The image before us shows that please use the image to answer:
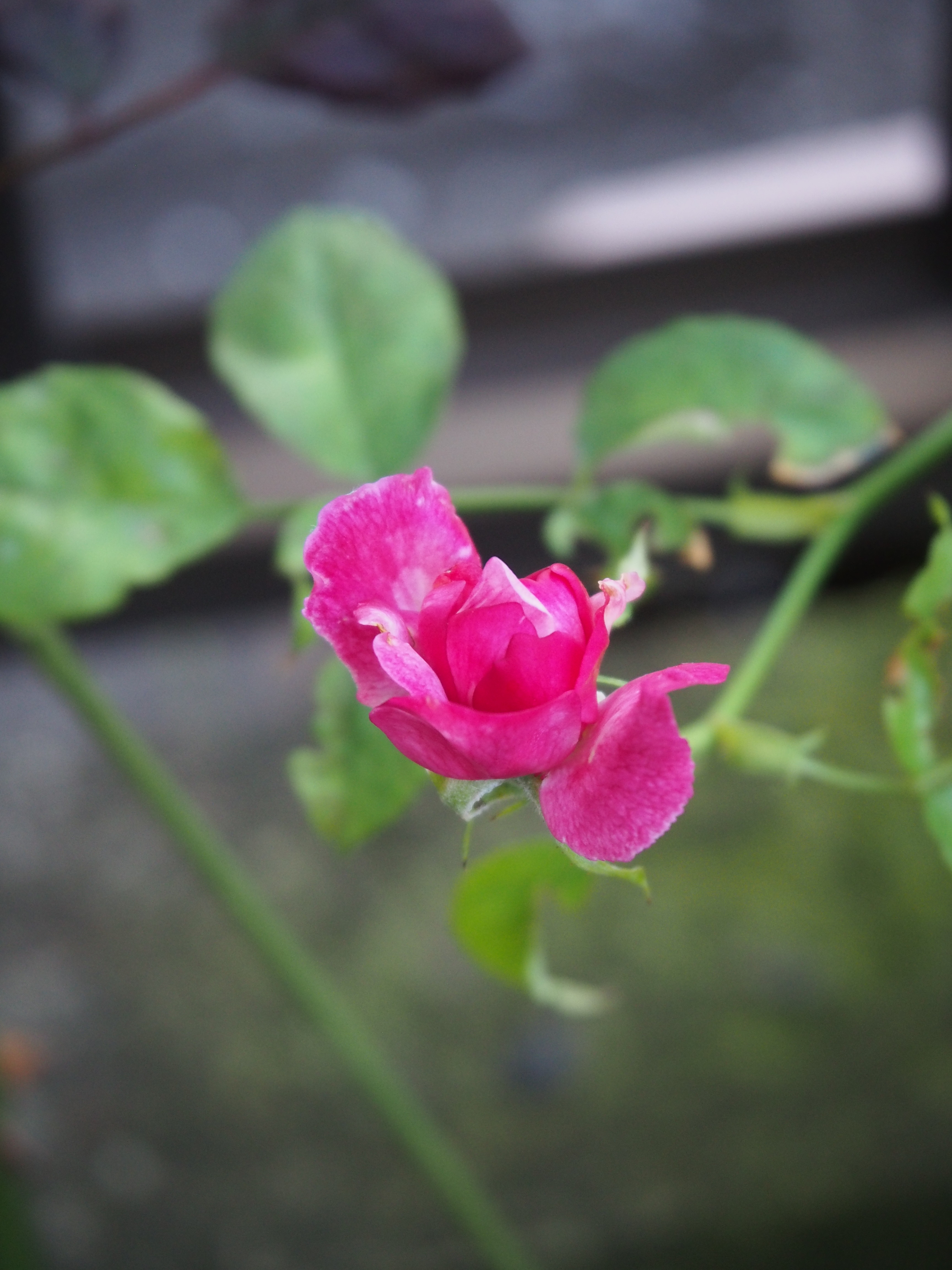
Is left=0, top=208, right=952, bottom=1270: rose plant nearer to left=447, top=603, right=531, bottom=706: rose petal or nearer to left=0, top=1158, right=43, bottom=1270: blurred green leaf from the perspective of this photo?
left=447, top=603, right=531, bottom=706: rose petal

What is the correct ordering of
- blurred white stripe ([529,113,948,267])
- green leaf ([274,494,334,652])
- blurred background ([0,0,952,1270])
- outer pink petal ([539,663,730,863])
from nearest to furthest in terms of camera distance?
outer pink petal ([539,663,730,863])
green leaf ([274,494,334,652])
blurred background ([0,0,952,1270])
blurred white stripe ([529,113,948,267])

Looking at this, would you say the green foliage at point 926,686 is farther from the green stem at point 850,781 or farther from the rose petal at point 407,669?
the rose petal at point 407,669

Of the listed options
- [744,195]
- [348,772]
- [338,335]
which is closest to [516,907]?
[348,772]

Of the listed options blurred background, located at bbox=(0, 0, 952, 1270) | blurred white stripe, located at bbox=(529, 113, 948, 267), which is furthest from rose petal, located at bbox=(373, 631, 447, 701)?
blurred white stripe, located at bbox=(529, 113, 948, 267)

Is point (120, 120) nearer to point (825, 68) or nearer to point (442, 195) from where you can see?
point (442, 195)

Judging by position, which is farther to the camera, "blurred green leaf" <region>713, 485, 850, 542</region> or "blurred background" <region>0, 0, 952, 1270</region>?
"blurred background" <region>0, 0, 952, 1270</region>

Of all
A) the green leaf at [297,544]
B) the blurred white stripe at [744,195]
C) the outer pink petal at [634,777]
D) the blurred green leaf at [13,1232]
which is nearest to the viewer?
the outer pink petal at [634,777]

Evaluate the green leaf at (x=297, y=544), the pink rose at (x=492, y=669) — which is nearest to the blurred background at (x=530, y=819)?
the green leaf at (x=297, y=544)
